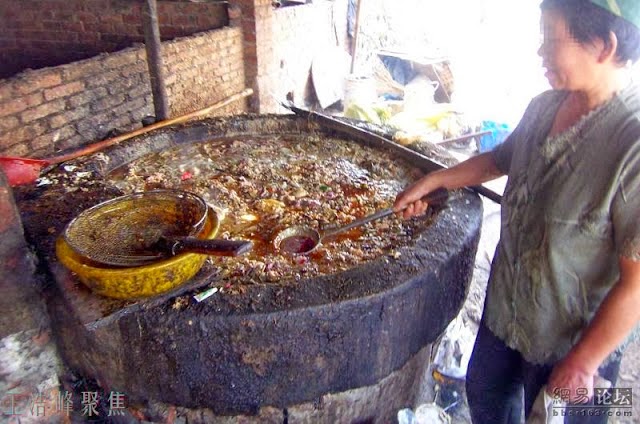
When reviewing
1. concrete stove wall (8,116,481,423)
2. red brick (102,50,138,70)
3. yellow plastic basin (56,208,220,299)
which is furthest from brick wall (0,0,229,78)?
yellow plastic basin (56,208,220,299)

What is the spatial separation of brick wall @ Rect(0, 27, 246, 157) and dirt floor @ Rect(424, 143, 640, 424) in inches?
119

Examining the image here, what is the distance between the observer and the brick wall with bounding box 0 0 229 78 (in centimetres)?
507

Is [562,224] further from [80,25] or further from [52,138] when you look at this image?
[80,25]

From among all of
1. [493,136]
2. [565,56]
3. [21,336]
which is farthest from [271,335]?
[493,136]

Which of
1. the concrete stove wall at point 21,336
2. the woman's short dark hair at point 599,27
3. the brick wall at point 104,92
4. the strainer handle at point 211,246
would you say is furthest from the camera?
the brick wall at point 104,92

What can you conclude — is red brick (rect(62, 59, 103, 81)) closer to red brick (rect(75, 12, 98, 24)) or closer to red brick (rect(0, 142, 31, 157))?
red brick (rect(0, 142, 31, 157))

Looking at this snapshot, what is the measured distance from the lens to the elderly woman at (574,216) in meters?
1.33

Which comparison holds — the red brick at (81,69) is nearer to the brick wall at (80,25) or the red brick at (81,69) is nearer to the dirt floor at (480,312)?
the brick wall at (80,25)

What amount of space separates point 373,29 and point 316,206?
28.7ft

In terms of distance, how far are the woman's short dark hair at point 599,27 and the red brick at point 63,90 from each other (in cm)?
334

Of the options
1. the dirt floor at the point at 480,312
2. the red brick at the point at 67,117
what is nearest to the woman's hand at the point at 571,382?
the dirt floor at the point at 480,312

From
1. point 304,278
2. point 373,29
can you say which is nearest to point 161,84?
point 304,278

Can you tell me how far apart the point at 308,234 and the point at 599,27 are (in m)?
1.41

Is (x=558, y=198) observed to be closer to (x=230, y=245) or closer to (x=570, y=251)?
(x=570, y=251)
